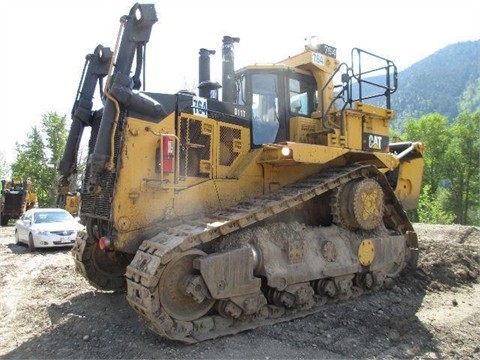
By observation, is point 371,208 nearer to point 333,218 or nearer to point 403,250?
point 333,218

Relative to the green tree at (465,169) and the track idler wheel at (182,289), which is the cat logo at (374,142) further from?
the green tree at (465,169)

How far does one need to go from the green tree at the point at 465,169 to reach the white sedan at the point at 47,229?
37238 mm

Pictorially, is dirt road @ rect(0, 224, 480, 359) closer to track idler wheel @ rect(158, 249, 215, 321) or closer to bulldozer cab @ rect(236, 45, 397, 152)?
track idler wheel @ rect(158, 249, 215, 321)

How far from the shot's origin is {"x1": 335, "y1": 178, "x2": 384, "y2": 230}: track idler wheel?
687 centimetres

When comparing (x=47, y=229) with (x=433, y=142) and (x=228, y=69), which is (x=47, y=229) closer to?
(x=228, y=69)

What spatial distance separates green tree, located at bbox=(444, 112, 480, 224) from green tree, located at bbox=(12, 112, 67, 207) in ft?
119

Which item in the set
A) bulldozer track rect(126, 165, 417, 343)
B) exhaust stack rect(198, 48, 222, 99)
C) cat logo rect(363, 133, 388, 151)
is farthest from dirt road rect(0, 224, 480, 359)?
exhaust stack rect(198, 48, 222, 99)

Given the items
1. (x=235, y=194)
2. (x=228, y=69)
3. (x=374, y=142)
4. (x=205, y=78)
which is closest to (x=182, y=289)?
(x=235, y=194)

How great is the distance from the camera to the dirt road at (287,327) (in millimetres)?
5035

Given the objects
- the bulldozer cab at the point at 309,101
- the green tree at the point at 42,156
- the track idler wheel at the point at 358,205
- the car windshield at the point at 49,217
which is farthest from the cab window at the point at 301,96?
the green tree at the point at 42,156

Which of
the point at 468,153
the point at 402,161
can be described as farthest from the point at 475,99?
the point at 402,161

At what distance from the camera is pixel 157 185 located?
5.79 metres

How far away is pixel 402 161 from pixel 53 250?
10.7 meters

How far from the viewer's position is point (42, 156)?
137 feet
